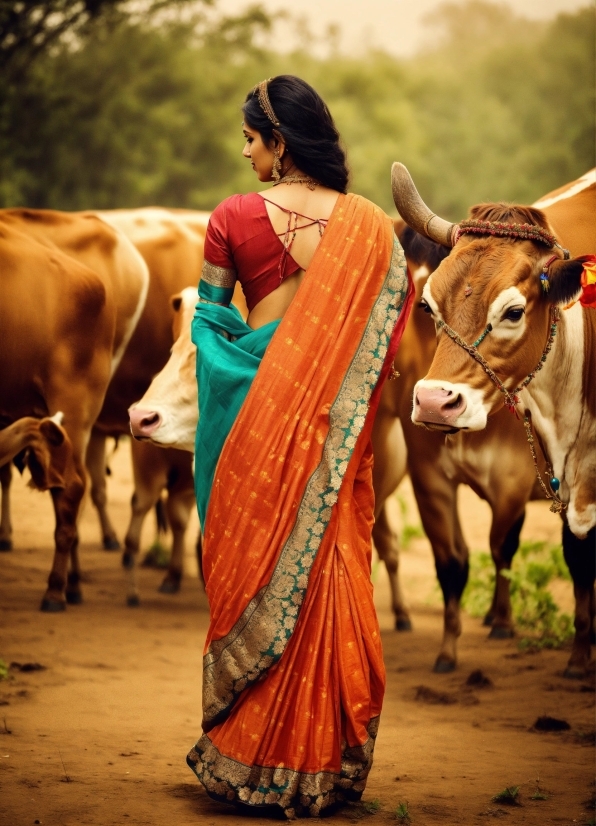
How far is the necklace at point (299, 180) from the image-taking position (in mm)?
3469

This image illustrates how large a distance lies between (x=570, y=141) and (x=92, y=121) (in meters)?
16.4

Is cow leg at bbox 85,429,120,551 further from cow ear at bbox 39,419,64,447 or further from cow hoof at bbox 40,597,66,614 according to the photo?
cow ear at bbox 39,419,64,447

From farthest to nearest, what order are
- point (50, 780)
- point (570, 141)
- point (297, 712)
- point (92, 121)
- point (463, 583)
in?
1. point (570, 141)
2. point (92, 121)
3. point (463, 583)
4. point (50, 780)
5. point (297, 712)

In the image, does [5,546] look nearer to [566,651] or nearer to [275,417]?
[566,651]

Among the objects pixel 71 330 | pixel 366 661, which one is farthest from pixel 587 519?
pixel 71 330

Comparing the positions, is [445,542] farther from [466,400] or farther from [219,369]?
[219,369]

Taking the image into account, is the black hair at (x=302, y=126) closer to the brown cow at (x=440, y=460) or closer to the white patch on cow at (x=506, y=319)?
the white patch on cow at (x=506, y=319)

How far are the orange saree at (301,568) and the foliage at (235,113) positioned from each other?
929 cm

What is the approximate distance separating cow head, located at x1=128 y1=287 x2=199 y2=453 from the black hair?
1693 millimetres

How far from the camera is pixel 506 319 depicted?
3.71 m

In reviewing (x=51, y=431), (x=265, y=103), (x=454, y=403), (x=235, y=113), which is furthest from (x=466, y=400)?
(x=235, y=113)

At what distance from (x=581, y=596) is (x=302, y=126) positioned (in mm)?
2897

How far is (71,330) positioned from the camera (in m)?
5.82

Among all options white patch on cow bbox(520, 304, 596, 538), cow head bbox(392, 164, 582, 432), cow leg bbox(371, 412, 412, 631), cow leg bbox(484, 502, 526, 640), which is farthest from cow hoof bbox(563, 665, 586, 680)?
cow head bbox(392, 164, 582, 432)
